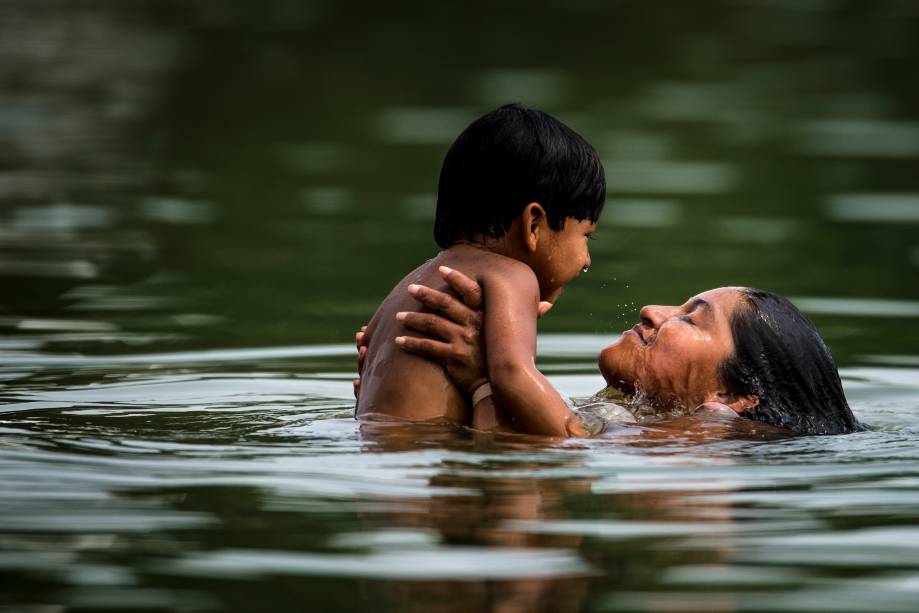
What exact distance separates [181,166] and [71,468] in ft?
36.0

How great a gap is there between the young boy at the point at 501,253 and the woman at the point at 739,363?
0.51 m

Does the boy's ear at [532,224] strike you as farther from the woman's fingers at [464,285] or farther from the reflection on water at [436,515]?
the reflection on water at [436,515]

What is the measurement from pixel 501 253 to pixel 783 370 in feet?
3.98

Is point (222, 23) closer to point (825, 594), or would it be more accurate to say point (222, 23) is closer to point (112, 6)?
point (112, 6)

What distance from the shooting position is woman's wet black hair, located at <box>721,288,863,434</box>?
6.80 m

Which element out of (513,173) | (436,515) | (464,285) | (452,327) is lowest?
(436,515)

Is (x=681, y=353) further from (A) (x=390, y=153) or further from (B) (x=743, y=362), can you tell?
(A) (x=390, y=153)

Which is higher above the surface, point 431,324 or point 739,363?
point 431,324

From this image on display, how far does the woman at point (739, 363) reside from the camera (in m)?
6.82

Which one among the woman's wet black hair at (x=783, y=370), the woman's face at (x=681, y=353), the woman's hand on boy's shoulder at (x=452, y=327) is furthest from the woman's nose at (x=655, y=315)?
the woman's hand on boy's shoulder at (x=452, y=327)

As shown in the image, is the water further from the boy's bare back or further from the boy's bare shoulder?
the boy's bare shoulder

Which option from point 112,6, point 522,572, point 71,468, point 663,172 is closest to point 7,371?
point 71,468

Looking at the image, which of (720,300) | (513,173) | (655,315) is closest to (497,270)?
(513,173)

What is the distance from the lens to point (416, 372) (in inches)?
249
